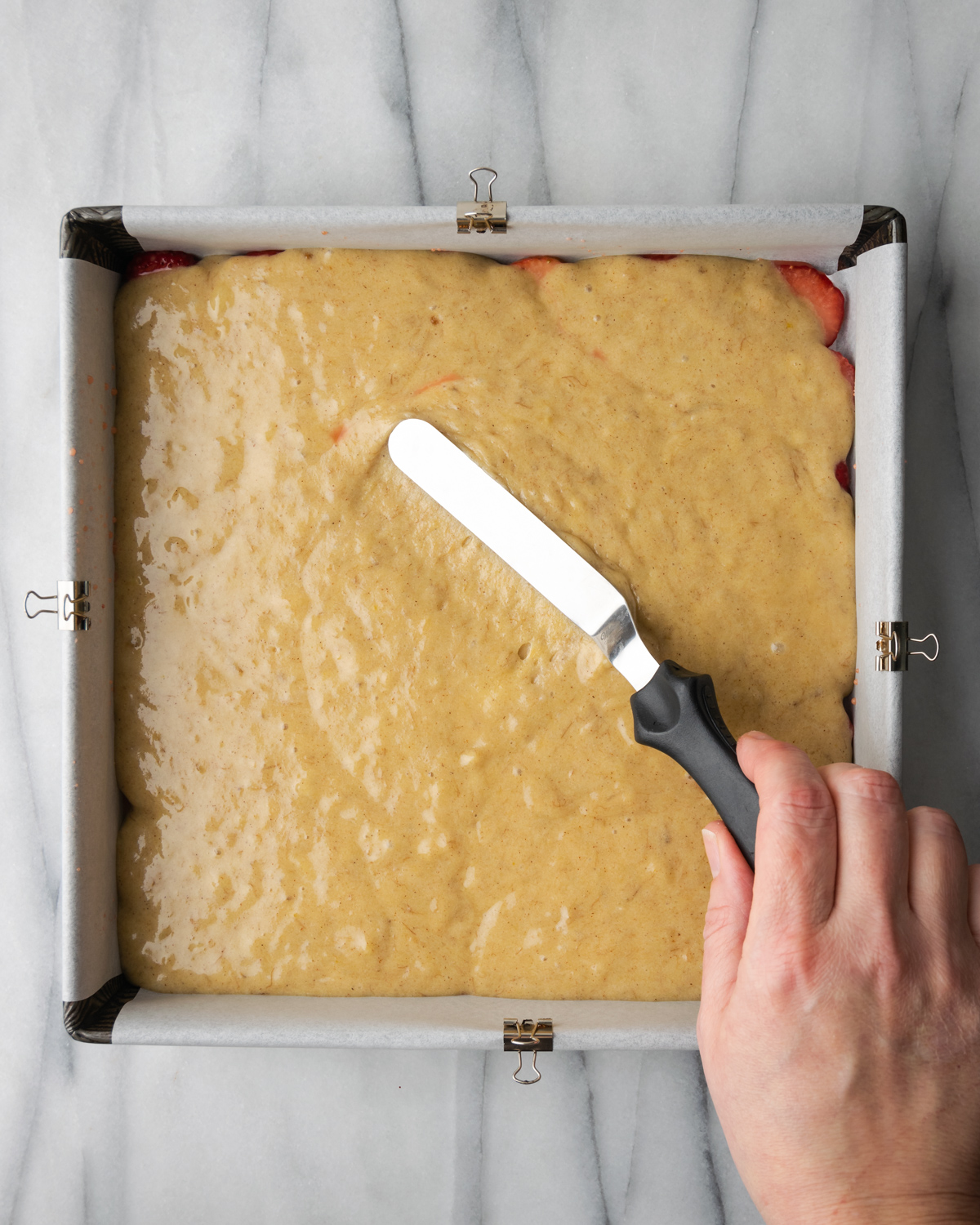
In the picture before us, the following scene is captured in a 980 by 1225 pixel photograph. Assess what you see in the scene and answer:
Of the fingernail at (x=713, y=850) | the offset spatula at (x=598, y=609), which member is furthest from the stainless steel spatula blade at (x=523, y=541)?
the fingernail at (x=713, y=850)

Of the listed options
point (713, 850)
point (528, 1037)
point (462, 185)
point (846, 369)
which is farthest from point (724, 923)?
point (462, 185)

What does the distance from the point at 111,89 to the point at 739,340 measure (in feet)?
3.10

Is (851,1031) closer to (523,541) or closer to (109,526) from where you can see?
(523,541)

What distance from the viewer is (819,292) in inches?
42.4

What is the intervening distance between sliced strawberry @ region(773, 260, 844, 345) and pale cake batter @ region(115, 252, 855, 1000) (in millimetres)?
28

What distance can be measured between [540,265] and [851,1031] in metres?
0.91

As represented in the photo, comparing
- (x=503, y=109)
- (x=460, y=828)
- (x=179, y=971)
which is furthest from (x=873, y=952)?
(x=503, y=109)

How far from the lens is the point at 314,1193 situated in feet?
3.99

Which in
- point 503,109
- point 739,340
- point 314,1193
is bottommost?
point 314,1193

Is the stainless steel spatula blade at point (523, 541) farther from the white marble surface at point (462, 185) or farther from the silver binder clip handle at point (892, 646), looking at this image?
the white marble surface at point (462, 185)

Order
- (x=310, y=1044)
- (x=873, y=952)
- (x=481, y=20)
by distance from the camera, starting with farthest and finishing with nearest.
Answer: (x=481, y=20), (x=310, y=1044), (x=873, y=952)

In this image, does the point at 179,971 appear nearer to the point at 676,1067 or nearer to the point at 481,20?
the point at 676,1067

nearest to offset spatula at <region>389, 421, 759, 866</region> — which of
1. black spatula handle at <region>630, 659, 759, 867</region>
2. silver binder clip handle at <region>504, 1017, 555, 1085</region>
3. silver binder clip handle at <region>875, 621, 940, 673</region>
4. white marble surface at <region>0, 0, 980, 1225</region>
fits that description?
black spatula handle at <region>630, 659, 759, 867</region>

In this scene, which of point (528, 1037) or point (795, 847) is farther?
point (528, 1037)
